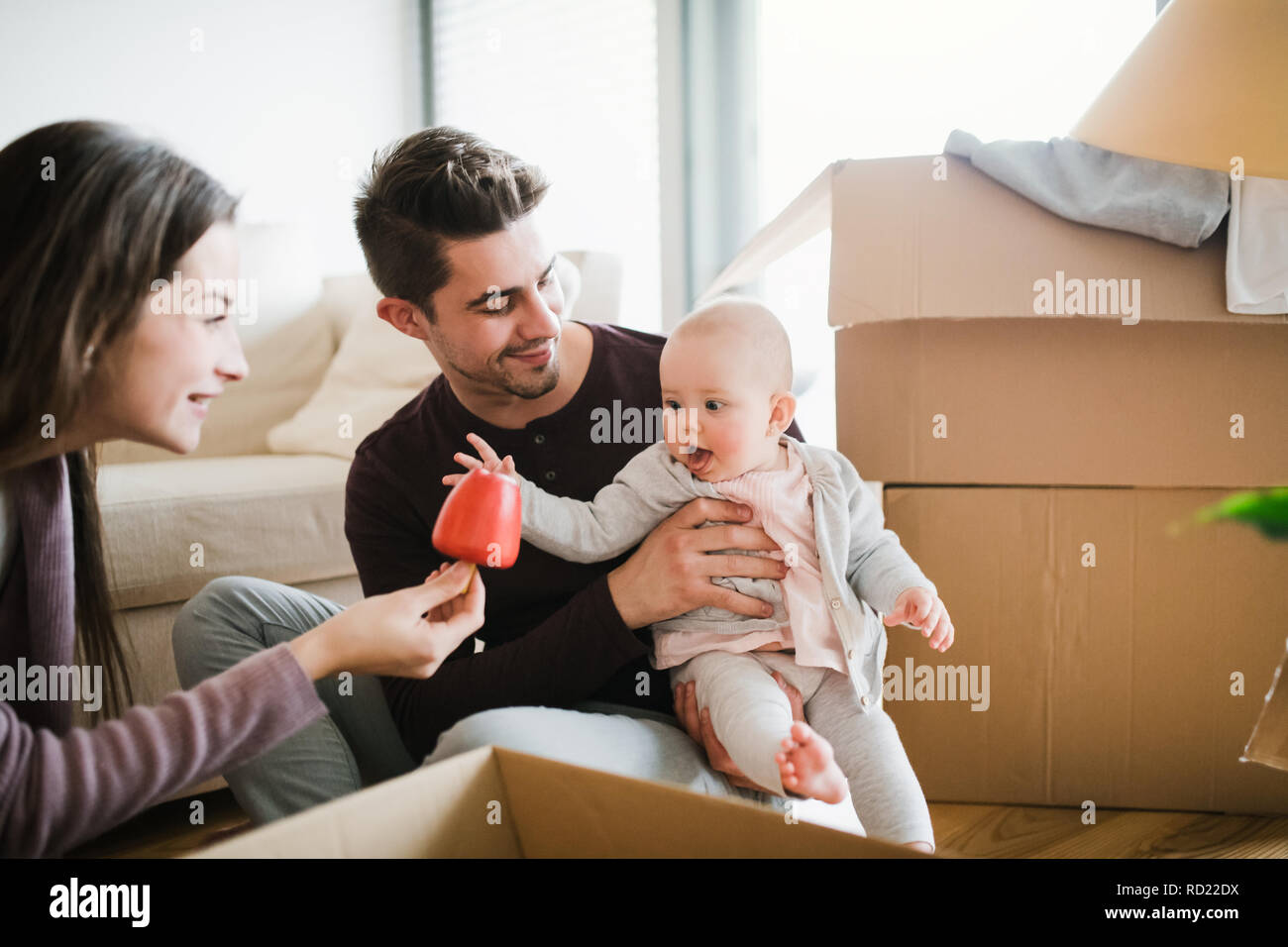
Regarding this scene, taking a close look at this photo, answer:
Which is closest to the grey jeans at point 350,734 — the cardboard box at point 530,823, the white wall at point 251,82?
the cardboard box at point 530,823

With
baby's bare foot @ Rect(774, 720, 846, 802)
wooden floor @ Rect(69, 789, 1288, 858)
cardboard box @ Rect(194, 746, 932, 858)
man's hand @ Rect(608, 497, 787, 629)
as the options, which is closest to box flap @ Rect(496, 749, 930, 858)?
cardboard box @ Rect(194, 746, 932, 858)

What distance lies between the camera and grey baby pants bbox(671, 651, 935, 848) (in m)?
0.98

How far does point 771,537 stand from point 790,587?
0.20 feet

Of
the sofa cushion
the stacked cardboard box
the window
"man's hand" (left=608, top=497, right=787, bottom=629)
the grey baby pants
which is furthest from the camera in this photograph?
the window

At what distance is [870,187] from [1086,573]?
61 cm

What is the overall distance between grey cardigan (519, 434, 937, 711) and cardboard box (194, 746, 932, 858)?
1.43 feet

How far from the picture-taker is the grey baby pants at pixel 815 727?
0.98 metres

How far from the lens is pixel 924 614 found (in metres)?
1.05

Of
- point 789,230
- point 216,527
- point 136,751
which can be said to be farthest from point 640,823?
point 216,527

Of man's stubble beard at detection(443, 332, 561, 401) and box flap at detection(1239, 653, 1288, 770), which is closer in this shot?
box flap at detection(1239, 653, 1288, 770)

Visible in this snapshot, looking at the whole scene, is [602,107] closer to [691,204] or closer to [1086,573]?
[691,204]

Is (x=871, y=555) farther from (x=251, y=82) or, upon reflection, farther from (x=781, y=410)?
(x=251, y=82)

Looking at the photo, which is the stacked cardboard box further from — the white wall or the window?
the white wall

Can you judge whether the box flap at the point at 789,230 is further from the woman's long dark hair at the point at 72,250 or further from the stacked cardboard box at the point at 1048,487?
the woman's long dark hair at the point at 72,250
